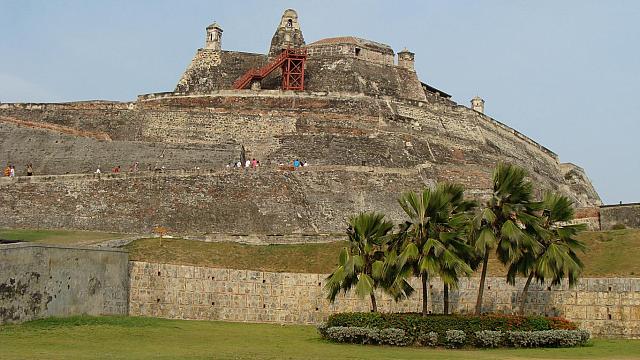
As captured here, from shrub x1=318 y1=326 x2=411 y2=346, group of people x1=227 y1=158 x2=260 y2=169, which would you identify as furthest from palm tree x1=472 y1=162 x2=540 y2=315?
group of people x1=227 y1=158 x2=260 y2=169

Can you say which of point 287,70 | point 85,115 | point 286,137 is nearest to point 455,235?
point 286,137

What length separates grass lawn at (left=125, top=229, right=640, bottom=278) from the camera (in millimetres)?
31750

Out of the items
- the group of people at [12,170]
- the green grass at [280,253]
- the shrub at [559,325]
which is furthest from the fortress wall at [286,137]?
the shrub at [559,325]

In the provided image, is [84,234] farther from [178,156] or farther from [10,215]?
[178,156]

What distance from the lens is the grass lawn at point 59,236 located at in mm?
34875

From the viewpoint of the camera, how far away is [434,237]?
2684 cm

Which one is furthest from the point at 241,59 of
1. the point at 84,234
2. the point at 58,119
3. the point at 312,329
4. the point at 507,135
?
the point at 312,329

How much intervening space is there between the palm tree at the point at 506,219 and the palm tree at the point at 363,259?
282 centimetres

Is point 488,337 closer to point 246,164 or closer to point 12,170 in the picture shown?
point 246,164

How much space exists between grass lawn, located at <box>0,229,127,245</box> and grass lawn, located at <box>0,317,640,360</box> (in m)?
6.64

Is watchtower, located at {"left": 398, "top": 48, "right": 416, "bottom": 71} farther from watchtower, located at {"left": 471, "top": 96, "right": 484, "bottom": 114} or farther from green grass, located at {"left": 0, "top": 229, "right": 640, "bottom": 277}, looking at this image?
green grass, located at {"left": 0, "top": 229, "right": 640, "bottom": 277}

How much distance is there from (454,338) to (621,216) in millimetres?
18933

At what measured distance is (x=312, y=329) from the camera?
3048cm

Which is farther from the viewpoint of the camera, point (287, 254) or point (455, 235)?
point (287, 254)
